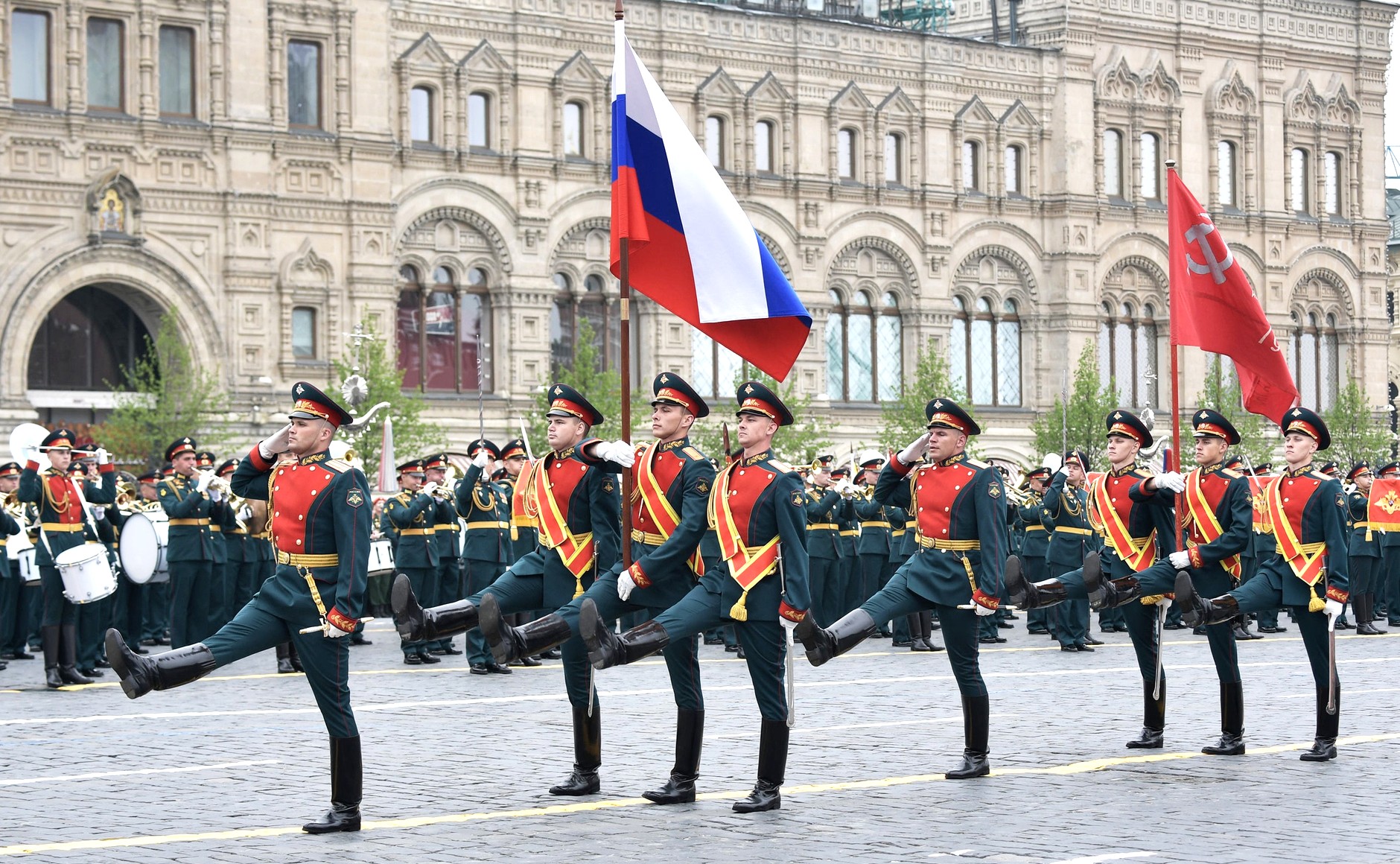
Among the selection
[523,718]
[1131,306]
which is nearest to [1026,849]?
[523,718]

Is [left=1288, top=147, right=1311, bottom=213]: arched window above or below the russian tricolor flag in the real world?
above

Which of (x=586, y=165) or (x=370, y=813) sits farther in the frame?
(x=586, y=165)

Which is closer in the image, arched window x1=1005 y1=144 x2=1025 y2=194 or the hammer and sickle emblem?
the hammer and sickle emblem

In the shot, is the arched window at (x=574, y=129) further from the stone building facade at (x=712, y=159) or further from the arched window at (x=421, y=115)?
the arched window at (x=421, y=115)

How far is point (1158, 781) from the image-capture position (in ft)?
34.3

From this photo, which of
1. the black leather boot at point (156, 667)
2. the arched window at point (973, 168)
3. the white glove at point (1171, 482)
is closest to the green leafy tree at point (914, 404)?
the arched window at point (973, 168)

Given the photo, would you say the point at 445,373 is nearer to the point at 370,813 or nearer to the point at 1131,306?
the point at 1131,306

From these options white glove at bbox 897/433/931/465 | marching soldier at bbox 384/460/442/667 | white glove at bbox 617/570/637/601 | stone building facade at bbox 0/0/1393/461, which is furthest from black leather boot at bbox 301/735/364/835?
stone building facade at bbox 0/0/1393/461

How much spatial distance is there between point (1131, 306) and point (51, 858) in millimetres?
43542

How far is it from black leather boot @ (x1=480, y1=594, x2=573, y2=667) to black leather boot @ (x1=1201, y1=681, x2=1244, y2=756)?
383cm

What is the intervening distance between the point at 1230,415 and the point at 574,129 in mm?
17783

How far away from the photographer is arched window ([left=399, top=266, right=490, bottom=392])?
1610 inches

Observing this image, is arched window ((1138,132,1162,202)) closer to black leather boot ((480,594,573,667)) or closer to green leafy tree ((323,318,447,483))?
green leafy tree ((323,318,447,483))

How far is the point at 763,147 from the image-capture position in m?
44.5
